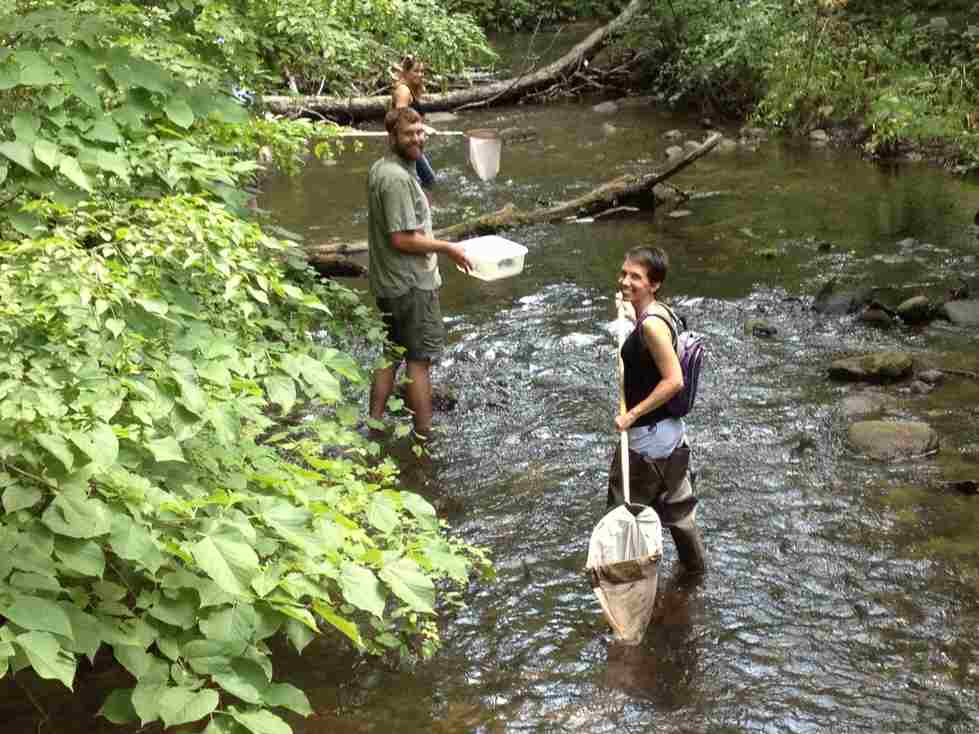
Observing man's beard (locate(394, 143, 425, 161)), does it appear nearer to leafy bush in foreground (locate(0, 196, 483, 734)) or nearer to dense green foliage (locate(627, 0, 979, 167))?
leafy bush in foreground (locate(0, 196, 483, 734))

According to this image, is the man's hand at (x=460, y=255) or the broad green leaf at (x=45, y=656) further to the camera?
the man's hand at (x=460, y=255)

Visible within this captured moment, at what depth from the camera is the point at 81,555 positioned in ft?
9.93

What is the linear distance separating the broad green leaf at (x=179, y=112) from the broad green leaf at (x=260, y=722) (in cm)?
242

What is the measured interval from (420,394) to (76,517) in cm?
407

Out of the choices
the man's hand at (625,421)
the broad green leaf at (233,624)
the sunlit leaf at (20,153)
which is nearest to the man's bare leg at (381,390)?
the man's hand at (625,421)

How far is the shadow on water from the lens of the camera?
15.3 feet

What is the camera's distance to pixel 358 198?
1397 centimetres

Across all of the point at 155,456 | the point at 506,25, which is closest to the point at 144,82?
the point at 155,456

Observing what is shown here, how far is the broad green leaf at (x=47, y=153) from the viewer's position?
3.97 metres

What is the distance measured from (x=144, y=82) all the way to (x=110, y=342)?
134cm

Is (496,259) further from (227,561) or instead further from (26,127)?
(227,561)

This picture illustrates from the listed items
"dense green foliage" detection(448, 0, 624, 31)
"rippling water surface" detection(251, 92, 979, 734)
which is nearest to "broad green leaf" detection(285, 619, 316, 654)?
"rippling water surface" detection(251, 92, 979, 734)

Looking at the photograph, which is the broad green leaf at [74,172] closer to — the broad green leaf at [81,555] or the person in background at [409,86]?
the broad green leaf at [81,555]

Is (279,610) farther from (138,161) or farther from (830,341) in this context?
(830,341)
